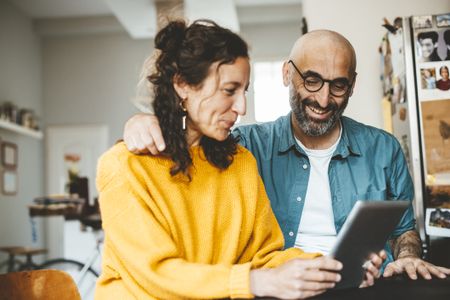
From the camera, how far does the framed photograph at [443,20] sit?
2316mm

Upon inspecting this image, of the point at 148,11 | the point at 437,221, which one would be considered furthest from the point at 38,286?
the point at 148,11

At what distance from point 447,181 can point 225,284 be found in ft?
5.36

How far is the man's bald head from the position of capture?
1.79 m

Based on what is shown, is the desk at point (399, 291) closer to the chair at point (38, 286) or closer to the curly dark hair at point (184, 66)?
the curly dark hair at point (184, 66)

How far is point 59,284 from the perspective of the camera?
4.04 feet

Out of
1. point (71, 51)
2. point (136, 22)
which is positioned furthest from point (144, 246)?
point (71, 51)

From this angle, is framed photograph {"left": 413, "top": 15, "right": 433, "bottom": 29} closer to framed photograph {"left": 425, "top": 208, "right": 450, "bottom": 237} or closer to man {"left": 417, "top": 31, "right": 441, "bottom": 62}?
man {"left": 417, "top": 31, "right": 441, "bottom": 62}

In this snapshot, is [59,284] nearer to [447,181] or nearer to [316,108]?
[316,108]

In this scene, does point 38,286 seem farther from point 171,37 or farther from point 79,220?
point 79,220

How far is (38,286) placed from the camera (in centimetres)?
123

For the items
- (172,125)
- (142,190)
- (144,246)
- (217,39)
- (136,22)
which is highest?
(136,22)

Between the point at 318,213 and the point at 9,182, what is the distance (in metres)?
5.17

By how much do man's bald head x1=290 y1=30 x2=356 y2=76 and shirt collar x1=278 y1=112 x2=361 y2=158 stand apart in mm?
213

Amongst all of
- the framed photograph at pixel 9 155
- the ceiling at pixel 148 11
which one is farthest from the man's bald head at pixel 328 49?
the framed photograph at pixel 9 155
